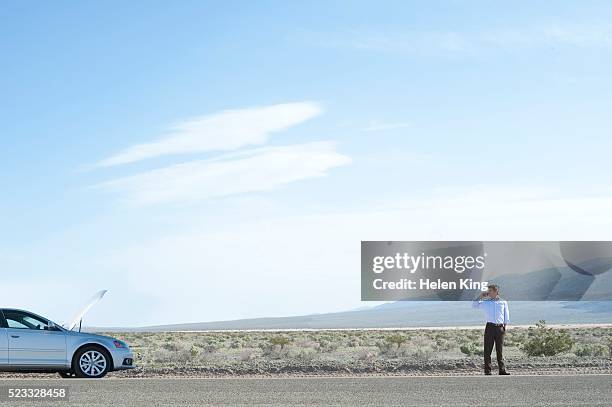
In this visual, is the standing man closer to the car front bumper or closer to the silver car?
the car front bumper

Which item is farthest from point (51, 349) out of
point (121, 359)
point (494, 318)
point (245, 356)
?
point (245, 356)

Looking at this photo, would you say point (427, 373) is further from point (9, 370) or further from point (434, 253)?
point (434, 253)

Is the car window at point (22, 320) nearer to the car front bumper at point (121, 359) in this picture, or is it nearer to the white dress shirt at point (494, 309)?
the car front bumper at point (121, 359)

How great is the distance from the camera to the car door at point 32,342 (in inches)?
747

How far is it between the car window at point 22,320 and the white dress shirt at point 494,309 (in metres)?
8.74

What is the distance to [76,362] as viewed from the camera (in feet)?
63.2

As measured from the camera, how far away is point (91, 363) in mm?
19359

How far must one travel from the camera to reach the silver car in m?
19.0

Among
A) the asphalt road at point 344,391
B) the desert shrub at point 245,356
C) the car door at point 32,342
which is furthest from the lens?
the desert shrub at point 245,356

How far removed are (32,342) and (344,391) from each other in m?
6.61

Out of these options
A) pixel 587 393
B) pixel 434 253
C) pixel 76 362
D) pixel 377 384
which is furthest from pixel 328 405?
pixel 434 253

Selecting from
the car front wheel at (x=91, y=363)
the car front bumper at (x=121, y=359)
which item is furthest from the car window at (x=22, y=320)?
the car front bumper at (x=121, y=359)

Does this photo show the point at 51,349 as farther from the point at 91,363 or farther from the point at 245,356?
the point at 245,356

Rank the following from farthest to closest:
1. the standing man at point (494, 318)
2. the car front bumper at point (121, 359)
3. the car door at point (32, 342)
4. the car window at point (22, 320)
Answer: the standing man at point (494, 318) → the car front bumper at point (121, 359) → the car window at point (22, 320) → the car door at point (32, 342)
